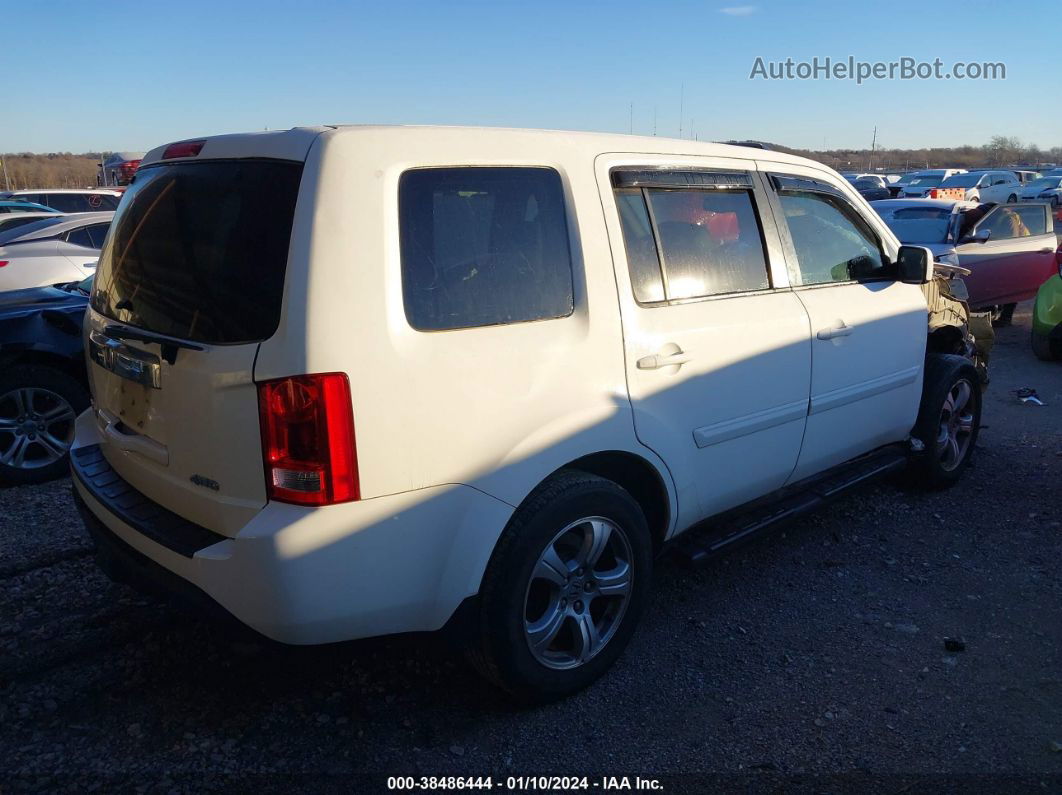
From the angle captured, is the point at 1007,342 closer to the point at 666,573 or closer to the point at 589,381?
the point at 666,573

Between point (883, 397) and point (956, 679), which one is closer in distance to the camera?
point (956, 679)

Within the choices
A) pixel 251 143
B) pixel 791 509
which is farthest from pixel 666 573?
pixel 251 143

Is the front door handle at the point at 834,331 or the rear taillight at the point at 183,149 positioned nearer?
the rear taillight at the point at 183,149

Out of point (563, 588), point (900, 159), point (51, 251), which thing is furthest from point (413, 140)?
point (900, 159)

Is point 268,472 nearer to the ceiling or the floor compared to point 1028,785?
nearer to the ceiling

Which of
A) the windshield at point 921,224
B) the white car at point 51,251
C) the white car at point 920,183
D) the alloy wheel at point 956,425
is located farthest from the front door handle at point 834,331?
the white car at point 920,183

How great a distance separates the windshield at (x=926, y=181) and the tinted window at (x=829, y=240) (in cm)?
2804

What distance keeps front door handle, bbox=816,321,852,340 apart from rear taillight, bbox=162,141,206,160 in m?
2.68

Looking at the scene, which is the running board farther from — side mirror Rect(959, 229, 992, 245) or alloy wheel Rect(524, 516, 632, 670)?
side mirror Rect(959, 229, 992, 245)

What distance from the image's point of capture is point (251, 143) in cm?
256

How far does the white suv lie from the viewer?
2305 millimetres

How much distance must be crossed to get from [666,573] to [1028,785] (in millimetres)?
1748

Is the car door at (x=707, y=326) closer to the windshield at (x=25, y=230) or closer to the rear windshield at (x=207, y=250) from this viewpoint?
the rear windshield at (x=207, y=250)

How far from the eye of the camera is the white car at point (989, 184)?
30.0 meters
